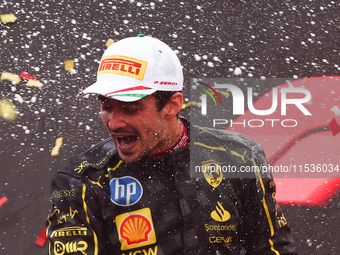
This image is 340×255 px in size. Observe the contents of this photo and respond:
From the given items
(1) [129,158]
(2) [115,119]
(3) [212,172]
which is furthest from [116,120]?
(3) [212,172]

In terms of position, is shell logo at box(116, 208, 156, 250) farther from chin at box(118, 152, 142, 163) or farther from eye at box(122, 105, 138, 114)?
eye at box(122, 105, 138, 114)

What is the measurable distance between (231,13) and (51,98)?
1.23 metres

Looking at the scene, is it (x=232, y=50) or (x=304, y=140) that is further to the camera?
(x=232, y=50)

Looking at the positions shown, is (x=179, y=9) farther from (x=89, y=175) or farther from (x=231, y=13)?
(x=89, y=175)

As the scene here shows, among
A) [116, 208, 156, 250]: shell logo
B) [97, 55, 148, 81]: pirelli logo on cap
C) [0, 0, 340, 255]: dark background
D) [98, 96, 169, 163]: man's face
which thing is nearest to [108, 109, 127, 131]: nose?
[98, 96, 169, 163]: man's face

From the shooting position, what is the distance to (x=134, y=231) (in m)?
1.12

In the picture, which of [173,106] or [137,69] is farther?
[173,106]

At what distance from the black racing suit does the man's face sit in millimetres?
59

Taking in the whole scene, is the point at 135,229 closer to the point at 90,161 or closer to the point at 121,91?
the point at 90,161

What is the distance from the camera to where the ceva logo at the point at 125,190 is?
1.13 m

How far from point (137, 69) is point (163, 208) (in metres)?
0.40

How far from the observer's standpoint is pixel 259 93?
2346 millimetres

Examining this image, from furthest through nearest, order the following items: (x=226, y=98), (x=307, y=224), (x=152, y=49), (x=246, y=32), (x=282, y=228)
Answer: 1. (x=246, y=32)
2. (x=226, y=98)
3. (x=307, y=224)
4. (x=282, y=228)
5. (x=152, y=49)

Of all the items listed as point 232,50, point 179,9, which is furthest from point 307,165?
point 179,9
